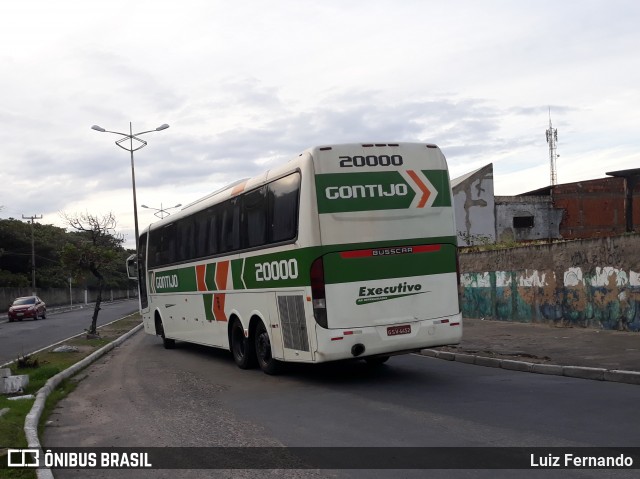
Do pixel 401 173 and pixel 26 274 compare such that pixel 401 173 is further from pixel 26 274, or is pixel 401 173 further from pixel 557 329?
pixel 26 274

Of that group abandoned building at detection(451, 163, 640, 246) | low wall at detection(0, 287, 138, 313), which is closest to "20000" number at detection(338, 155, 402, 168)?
abandoned building at detection(451, 163, 640, 246)

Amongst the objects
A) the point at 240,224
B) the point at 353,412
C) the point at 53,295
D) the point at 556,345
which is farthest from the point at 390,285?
the point at 53,295

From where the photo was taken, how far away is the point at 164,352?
1894cm

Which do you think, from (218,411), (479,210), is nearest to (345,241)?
(218,411)

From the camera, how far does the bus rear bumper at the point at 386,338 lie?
1027 centimetres

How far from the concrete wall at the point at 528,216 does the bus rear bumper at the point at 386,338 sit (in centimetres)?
2661

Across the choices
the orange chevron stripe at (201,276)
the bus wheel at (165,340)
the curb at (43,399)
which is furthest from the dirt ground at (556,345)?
the bus wheel at (165,340)

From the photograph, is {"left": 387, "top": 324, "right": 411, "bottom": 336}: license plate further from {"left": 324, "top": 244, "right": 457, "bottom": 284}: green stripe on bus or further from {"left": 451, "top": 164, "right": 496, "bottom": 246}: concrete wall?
{"left": 451, "top": 164, "right": 496, "bottom": 246}: concrete wall

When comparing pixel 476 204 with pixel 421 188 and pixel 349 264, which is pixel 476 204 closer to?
pixel 421 188

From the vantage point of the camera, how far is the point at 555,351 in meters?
13.0

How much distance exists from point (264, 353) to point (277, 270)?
78.9 inches

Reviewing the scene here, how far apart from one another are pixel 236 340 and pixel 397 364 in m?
3.30

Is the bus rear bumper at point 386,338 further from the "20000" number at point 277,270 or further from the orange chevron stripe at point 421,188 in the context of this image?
the orange chevron stripe at point 421,188

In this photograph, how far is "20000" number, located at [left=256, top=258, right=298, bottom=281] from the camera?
35.8 ft
